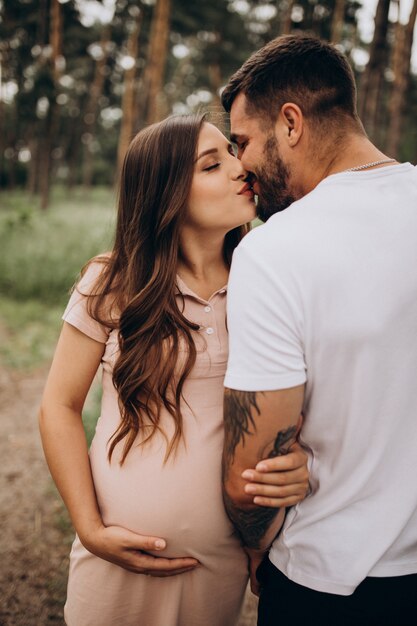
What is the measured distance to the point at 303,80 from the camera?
1.61 meters

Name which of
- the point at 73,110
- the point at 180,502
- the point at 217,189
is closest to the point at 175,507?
the point at 180,502

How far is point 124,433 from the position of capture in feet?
5.70

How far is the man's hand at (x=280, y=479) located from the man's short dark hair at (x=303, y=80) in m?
1.10

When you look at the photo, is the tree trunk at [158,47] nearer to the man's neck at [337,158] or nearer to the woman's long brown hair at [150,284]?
the woman's long brown hair at [150,284]

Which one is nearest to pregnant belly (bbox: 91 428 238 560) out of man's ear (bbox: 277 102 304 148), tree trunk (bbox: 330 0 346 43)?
man's ear (bbox: 277 102 304 148)

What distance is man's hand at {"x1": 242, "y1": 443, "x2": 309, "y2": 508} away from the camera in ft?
4.41

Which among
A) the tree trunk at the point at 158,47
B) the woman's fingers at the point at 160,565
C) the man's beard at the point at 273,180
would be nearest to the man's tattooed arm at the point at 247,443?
the woman's fingers at the point at 160,565

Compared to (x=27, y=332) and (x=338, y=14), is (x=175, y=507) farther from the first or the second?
(x=338, y=14)

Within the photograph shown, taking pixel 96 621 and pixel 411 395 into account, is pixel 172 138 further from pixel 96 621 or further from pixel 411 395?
pixel 96 621

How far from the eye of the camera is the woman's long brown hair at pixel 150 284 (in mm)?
1756

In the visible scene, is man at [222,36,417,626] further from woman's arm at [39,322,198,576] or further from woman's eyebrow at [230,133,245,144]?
woman's arm at [39,322,198,576]

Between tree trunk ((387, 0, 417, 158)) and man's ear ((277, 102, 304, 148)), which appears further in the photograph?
tree trunk ((387, 0, 417, 158))

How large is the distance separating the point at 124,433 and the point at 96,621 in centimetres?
73

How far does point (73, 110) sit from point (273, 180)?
3935 cm
